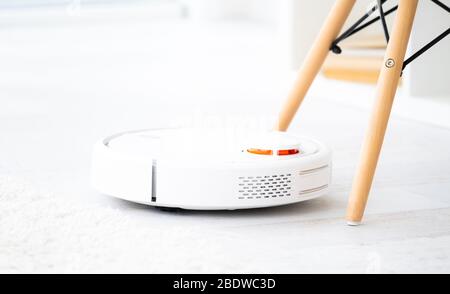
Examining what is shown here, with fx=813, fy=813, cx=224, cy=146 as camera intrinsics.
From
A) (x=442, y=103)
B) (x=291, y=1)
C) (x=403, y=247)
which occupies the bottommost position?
(x=403, y=247)

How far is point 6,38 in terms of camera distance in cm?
502

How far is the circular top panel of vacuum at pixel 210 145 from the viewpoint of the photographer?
1.38 meters

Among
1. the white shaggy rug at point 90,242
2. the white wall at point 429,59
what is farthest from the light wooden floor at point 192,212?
the white wall at point 429,59

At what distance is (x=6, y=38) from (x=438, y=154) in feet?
12.3

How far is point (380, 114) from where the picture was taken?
51.5 inches

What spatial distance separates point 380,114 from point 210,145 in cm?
31

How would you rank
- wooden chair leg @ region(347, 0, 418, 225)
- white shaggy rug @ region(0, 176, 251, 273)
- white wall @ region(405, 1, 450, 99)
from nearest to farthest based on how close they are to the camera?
white shaggy rug @ region(0, 176, 251, 273) < wooden chair leg @ region(347, 0, 418, 225) < white wall @ region(405, 1, 450, 99)

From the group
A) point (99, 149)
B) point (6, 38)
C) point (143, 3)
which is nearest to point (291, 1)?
point (99, 149)

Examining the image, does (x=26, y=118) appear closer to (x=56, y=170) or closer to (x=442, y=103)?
(x=56, y=170)

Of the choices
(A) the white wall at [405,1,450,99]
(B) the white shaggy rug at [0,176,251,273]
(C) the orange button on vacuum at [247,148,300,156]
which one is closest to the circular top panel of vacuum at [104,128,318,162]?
(C) the orange button on vacuum at [247,148,300,156]

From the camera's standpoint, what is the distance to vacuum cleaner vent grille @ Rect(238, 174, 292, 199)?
1325 millimetres

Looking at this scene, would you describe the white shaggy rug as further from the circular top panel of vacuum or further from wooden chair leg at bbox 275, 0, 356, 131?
wooden chair leg at bbox 275, 0, 356, 131

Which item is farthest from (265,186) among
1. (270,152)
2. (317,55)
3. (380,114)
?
(317,55)

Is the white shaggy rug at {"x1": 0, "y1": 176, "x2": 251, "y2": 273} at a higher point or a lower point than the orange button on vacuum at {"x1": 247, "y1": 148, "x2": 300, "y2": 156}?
lower
